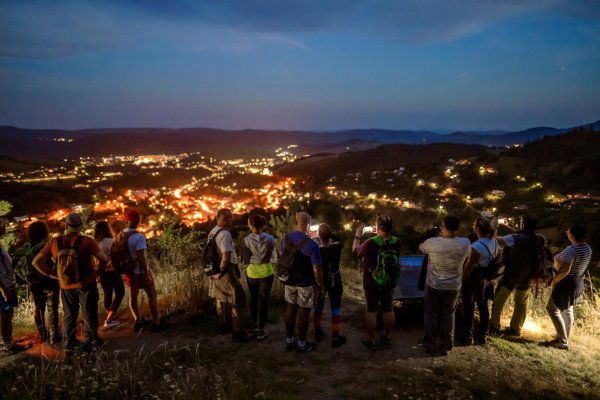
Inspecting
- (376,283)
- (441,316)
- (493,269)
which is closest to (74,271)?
(376,283)

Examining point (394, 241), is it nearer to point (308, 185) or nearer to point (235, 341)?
point (235, 341)

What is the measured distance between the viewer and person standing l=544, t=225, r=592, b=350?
504 cm

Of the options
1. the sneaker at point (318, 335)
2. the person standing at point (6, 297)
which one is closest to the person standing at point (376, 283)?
the sneaker at point (318, 335)

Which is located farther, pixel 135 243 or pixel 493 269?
pixel 135 243

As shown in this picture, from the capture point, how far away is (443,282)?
474 cm

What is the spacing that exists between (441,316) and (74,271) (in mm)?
4801

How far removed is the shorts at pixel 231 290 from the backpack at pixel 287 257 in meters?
0.80

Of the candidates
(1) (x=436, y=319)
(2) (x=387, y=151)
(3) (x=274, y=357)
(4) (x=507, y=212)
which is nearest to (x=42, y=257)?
(3) (x=274, y=357)

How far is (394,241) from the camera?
4.84 m

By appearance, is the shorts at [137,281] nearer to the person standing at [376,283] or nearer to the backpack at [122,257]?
the backpack at [122,257]

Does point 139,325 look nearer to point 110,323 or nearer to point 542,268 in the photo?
point 110,323

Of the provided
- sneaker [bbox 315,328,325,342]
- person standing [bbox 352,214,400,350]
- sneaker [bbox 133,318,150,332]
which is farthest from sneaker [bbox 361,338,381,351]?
sneaker [bbox 133,318,150,332]

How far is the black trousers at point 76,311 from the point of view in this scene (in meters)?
4.75

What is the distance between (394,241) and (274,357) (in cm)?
216
